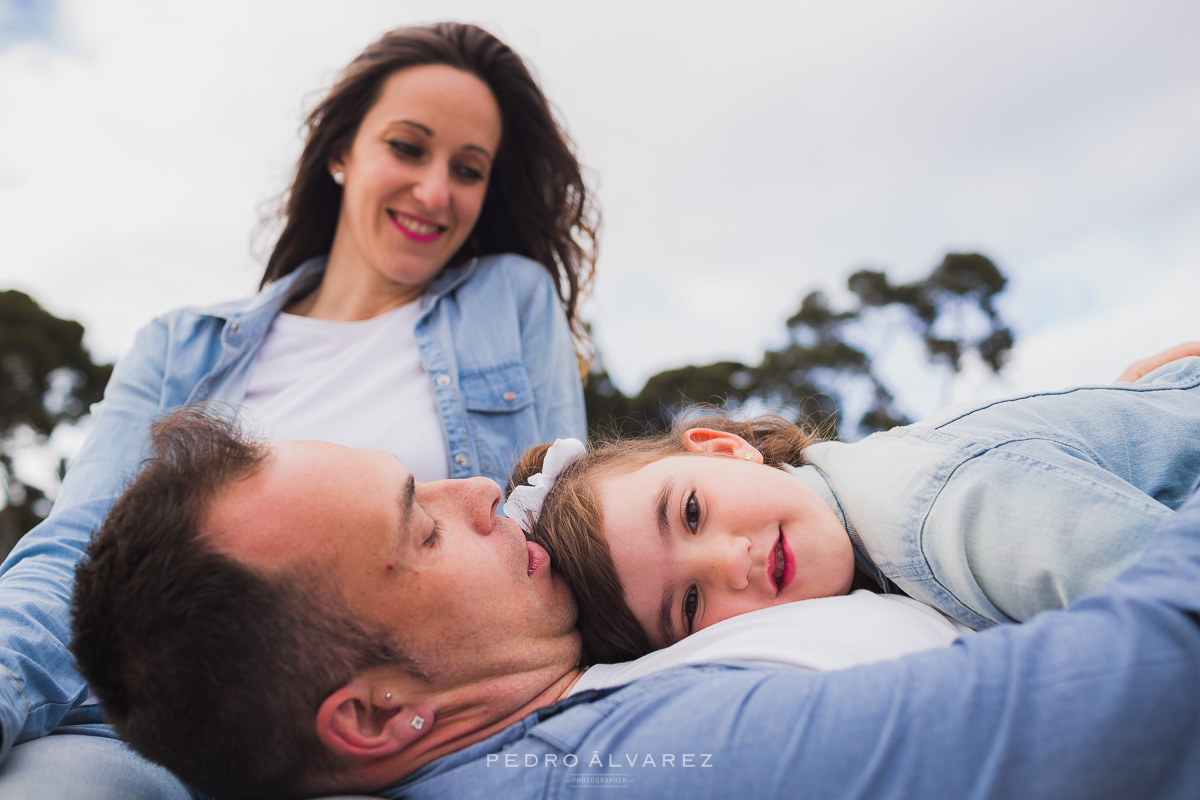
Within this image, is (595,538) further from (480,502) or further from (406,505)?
(406,505)

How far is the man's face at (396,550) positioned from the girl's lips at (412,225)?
1783 millimetres

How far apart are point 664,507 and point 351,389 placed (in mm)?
1591

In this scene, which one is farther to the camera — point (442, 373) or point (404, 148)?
point (404, 148)

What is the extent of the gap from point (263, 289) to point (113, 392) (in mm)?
826

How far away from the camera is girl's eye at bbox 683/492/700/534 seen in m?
1.84

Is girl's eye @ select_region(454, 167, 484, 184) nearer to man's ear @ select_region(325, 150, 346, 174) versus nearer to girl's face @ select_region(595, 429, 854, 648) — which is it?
man's ear @ select_region(325, 150, 346, 174)

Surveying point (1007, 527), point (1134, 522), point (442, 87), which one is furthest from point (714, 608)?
point (442, 87)

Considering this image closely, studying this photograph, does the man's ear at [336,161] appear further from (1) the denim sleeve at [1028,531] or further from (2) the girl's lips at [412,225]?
(1) the denim sleeve at [1028,531]

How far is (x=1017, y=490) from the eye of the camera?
1454 millimetres

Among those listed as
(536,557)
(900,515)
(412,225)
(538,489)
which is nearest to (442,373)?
(412,225)

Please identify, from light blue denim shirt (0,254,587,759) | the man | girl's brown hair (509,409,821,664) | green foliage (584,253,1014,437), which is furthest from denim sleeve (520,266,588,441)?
green foliage (584,253,1014,437)

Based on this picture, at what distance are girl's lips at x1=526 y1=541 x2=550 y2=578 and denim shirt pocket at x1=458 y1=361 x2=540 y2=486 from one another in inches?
41.1

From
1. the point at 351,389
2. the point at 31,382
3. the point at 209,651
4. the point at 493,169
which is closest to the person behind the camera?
the point at 209,651

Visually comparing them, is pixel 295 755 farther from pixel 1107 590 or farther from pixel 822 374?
pixel 822 374
